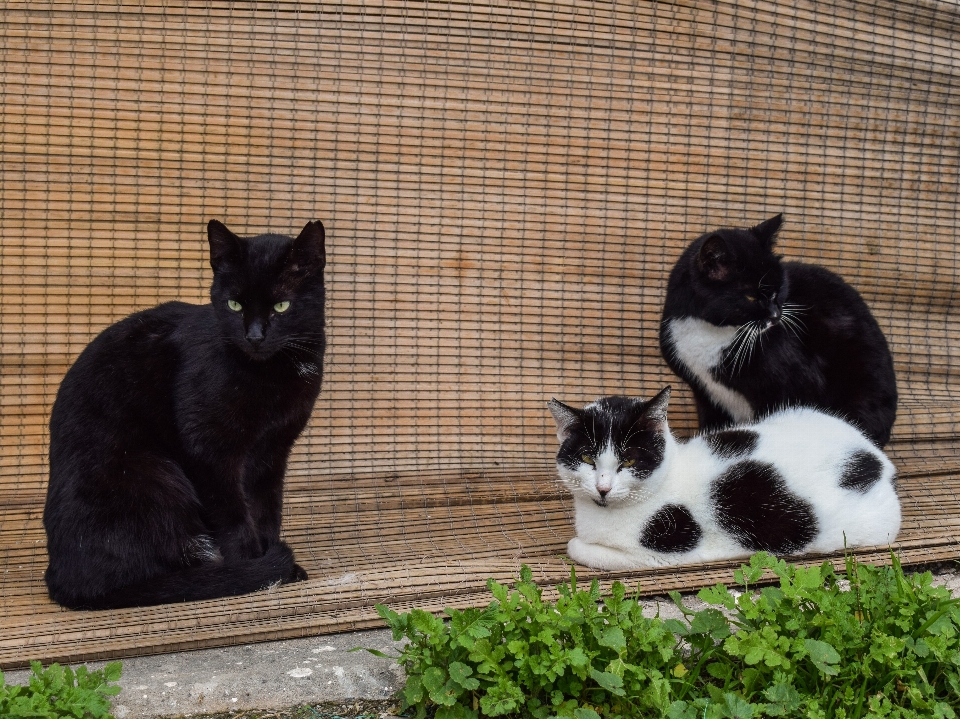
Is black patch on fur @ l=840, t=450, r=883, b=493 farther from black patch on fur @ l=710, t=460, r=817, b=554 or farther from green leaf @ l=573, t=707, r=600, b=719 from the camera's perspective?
green leaf @ l=573, t=707, r=600, b=719

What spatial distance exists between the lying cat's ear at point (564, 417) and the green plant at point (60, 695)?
1.33 metres

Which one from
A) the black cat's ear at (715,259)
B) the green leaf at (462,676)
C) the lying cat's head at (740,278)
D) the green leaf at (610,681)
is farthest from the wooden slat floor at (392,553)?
the black cat's ear at (715,259)

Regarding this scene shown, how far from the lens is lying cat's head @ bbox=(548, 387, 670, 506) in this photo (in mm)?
2629

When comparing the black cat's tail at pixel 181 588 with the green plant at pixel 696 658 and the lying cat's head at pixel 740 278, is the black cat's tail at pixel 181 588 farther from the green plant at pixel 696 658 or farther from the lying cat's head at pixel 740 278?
the lying cat's head at pixel 740 278

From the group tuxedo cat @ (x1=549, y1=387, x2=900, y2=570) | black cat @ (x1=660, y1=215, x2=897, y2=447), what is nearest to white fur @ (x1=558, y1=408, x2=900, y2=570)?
tuxedo cat @ (x1=549, y1=387, x2=900, y2=570)

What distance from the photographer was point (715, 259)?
10.1ft

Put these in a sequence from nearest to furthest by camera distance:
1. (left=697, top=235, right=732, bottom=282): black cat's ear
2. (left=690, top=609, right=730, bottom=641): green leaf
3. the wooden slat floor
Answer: (left=690, top=609, right=730, bottom=641): green leaf, the wooden slat floor, (left=697, top=235, right=732, bottom=282): black cat's ear

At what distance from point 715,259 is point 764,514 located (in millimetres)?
866

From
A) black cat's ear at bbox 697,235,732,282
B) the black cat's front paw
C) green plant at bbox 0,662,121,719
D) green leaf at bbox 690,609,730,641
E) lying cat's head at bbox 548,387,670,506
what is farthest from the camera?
black cat's ear at bbox 697,235,732,282

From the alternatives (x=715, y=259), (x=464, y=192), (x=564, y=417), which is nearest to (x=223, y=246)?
(x=564, y=417)

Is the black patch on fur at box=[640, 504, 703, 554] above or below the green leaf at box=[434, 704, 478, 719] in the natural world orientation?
above

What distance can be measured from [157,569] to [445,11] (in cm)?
234

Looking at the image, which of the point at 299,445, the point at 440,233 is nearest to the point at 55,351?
the point at 299,445

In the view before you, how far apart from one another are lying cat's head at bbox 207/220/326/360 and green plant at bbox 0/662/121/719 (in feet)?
2.94
